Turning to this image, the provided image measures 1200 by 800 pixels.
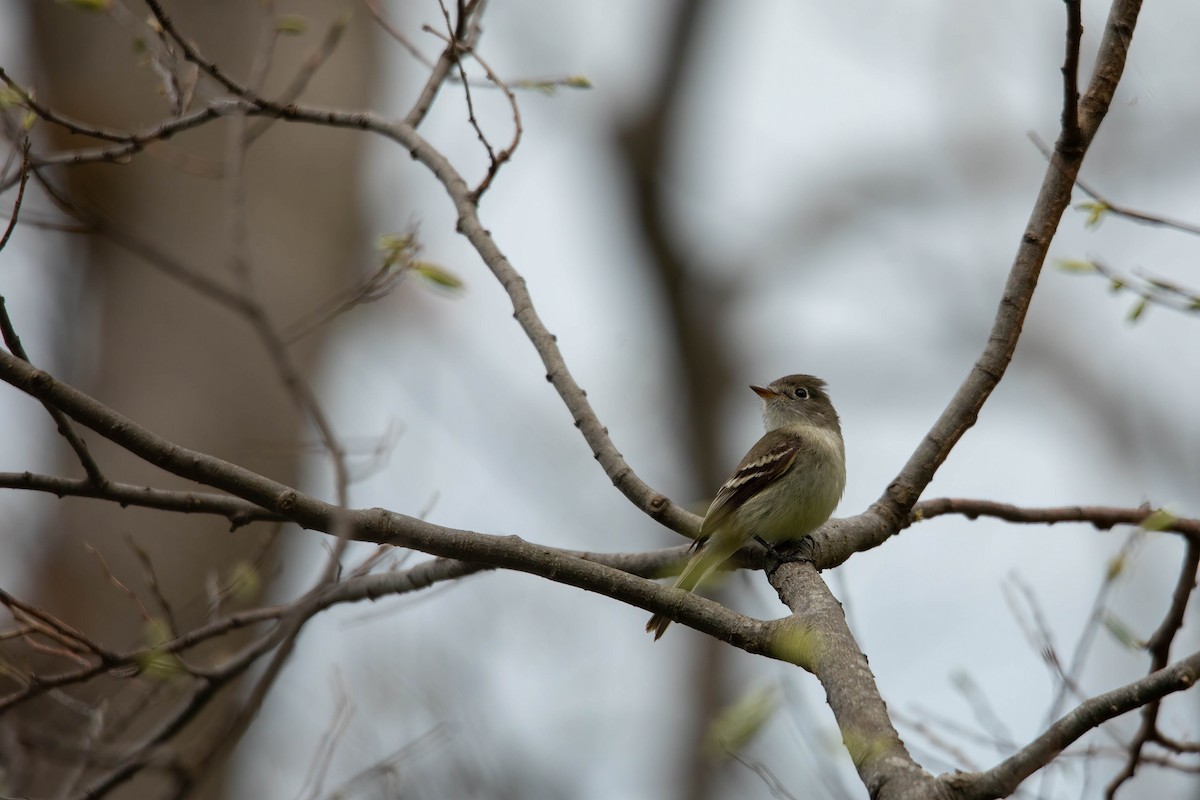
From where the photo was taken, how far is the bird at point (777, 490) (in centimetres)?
503

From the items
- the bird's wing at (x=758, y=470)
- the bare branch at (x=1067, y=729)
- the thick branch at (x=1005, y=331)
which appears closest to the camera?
the bare branch at (x=1067, y=729)

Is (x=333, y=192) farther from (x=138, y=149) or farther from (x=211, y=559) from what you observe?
(x=138, y=149)

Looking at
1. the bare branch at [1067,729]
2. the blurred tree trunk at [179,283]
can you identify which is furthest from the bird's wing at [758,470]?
the blurred tree trunk at [179,283]

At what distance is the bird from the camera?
16.5ft

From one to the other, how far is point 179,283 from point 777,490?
17.5 ft

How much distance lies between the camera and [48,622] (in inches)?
148

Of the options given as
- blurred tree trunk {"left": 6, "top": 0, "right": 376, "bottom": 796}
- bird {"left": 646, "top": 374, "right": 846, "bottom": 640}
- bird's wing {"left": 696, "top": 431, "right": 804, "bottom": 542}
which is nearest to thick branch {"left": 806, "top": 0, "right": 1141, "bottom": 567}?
bird {"left": 646, "top": 374, "right": 846, "bottom": 640}

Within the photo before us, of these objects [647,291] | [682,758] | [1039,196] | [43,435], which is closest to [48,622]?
[1039,196]

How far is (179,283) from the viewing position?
8.81m

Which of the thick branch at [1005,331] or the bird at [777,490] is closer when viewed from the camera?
the thick branch at [1005,331]

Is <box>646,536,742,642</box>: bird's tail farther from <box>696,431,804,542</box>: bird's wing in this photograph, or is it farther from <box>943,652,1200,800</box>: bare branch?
<box>943,652,1200,800</box>: bare branch

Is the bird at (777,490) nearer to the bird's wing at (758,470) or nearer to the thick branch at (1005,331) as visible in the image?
the bird's wing at (758,470)

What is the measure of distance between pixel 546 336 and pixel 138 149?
164 cm

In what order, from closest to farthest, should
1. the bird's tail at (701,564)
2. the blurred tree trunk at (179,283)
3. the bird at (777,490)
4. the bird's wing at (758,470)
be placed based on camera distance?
1. the bird's tail at (701,564)
2. the bird at (777,490)
3. the bird's wing at (758,470)
4. the blurred tree trunk at (179,283)
